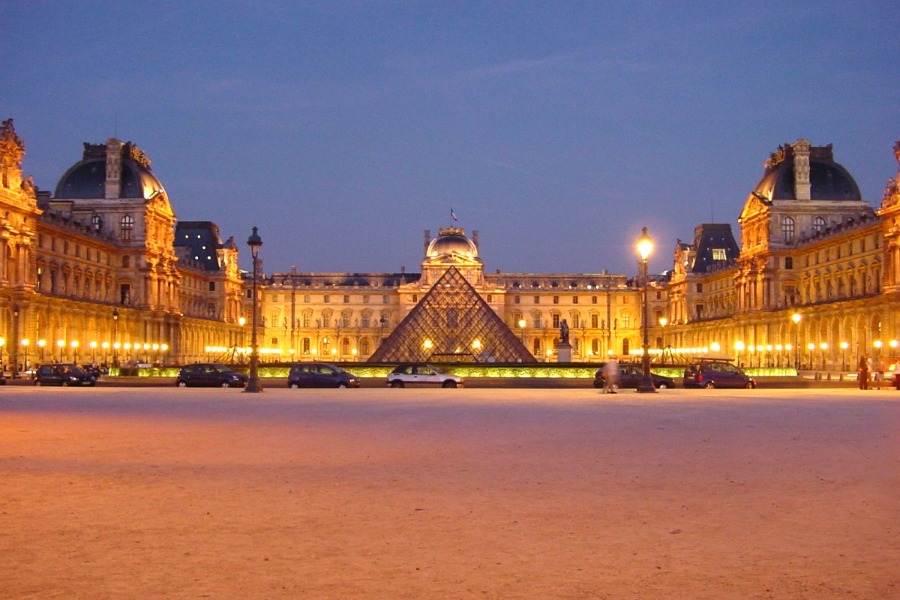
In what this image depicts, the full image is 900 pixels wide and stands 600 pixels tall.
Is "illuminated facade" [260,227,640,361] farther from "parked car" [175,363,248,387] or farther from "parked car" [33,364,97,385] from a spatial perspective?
"parked car" [175,363,248,387]

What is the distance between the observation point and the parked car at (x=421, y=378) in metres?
36.9

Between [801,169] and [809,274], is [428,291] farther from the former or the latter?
[801,169]

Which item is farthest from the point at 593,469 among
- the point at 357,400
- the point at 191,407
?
the point at 357,400

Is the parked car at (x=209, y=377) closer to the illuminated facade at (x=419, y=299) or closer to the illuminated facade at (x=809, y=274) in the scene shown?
the illuminated facade at (x=809, y=274)

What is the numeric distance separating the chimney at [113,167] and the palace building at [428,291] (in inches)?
4.0

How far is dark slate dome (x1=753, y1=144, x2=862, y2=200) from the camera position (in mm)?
77375

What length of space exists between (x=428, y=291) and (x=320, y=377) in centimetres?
3516

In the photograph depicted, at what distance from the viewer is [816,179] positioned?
254 ft

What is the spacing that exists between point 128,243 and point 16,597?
72048 mm

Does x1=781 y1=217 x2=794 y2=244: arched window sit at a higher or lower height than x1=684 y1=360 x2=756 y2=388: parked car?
higher

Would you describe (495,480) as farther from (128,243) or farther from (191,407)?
(128,243)

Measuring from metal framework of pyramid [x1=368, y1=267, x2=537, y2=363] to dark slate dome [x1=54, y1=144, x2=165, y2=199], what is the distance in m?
32.3

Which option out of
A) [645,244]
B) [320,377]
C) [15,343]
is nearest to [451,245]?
[15,343]

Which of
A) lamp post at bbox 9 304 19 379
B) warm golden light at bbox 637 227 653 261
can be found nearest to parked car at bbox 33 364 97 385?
lamp post at bbox 9 304 19 379
